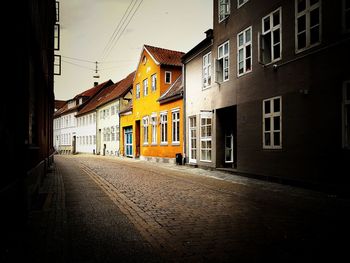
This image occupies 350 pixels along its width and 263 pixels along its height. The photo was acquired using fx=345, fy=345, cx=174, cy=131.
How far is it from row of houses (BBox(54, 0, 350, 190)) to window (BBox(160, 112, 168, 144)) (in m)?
0.08

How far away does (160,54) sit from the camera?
29938 mm

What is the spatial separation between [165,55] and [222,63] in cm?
1239

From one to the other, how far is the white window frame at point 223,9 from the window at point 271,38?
12.4 feet

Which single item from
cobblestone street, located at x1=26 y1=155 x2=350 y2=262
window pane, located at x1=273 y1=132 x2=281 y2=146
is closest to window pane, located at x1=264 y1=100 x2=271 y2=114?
window pane, located at x1=273 y1=132 x2=281 y2=146

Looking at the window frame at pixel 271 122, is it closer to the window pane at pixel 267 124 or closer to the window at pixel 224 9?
the window pane at pixel 267 124

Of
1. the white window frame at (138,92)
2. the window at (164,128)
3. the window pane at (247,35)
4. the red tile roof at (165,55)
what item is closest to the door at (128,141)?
the white window frame at (138,92)

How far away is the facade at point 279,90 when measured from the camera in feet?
33.2

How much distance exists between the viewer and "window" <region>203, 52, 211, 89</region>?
1994 cm

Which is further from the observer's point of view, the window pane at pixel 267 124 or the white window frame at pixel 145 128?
the white window frame at pixel 145 128

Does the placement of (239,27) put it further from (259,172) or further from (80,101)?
(80,101)

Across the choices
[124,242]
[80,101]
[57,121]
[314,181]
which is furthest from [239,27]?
[57,121]

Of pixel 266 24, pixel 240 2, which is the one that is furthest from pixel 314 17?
pixel 240 2

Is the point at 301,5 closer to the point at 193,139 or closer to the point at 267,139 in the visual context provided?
the point at 267,139

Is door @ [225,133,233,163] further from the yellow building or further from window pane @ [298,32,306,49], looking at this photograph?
window pane @ [298,32,306,49]
